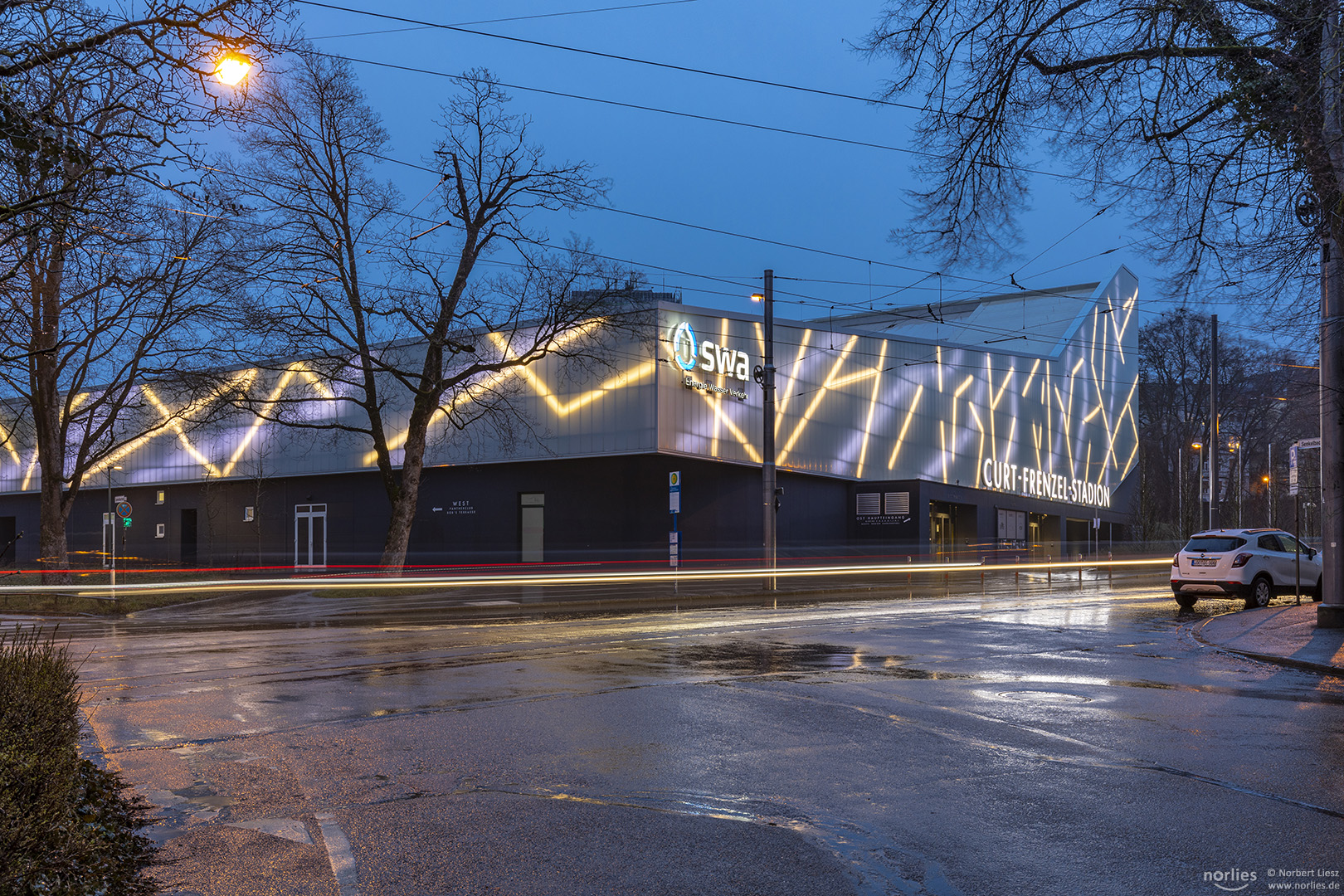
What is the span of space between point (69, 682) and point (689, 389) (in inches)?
1189

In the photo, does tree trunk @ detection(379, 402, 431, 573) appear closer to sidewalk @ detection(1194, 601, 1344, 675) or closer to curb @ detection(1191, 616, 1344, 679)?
sidewalk @ detection(1194, 601, 1344, 675)

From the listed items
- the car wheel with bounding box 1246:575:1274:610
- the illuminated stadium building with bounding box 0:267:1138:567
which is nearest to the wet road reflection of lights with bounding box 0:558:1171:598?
the illuminated stadium building with bounding box 0:267:1138:567

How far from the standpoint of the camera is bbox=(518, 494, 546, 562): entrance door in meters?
40.8

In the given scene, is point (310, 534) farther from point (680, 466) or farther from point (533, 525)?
point (680, 466)

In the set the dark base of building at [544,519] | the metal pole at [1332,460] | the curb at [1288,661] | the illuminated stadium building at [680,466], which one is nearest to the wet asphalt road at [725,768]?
the curb at [1288,661]

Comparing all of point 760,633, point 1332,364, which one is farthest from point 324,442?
point 1332,364

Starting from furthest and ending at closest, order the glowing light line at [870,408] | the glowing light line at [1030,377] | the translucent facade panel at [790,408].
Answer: the glowing light line at [1030,377] → the glowing light line at [870,408] → the translucent facade panel at [790,408]

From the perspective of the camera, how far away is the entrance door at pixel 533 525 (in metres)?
40.8

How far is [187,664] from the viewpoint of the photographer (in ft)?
45.1

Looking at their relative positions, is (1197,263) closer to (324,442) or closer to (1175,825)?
(1175,825)

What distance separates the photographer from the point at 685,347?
1460 inches

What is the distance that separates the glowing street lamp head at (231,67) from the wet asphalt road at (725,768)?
16.4 feet

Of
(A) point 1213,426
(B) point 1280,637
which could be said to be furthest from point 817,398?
(B) point 1280,637

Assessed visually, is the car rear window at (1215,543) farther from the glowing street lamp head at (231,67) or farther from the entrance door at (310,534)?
the entrance door at (310,534)
